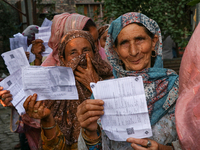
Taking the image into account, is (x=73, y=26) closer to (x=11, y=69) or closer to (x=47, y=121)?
(x=11, y=69)

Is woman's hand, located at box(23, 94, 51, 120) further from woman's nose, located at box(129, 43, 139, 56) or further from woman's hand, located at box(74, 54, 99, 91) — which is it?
woman's nose, located at box(129, 43, 139, 56)

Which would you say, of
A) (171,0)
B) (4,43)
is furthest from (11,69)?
(4,43)

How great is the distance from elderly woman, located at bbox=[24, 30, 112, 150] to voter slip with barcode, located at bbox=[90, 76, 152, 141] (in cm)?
67

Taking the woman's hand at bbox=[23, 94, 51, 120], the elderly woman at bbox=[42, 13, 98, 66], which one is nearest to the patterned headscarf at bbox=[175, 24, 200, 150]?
the woman's hand at bbox=[23, 94, 51, 120]

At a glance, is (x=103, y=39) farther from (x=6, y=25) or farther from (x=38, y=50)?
(x=6, y=25)

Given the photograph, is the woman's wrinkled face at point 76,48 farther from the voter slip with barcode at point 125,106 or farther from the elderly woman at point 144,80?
the voter slip with barcode at point 125,106

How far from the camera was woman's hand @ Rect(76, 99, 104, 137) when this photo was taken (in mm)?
1406

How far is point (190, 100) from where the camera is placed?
77cm

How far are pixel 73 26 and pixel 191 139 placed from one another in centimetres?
263

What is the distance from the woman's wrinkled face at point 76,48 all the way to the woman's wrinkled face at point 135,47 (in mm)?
766

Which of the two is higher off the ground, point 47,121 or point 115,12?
point 115,12

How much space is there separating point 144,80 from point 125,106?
350 millimetres

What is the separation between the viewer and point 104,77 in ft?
8.45

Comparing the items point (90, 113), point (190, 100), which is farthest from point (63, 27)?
point (190, 100)
